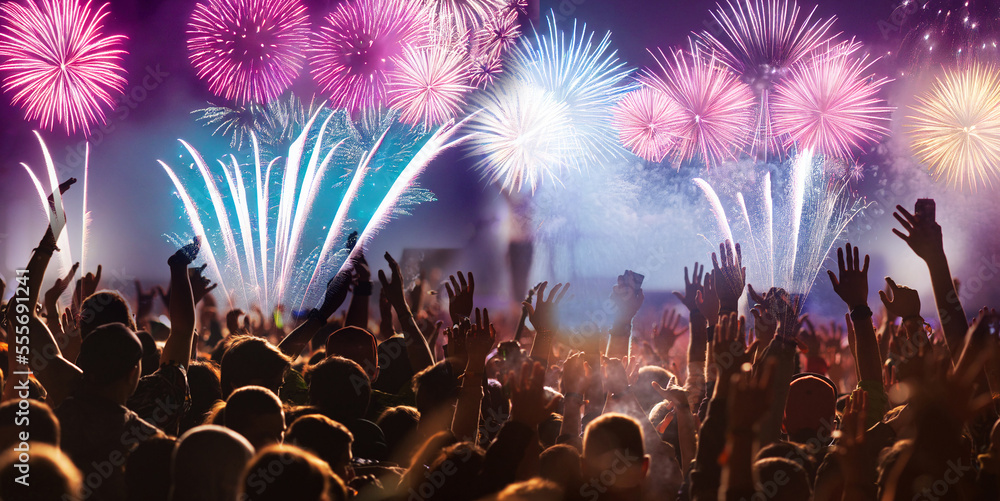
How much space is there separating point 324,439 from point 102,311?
7.67 feet

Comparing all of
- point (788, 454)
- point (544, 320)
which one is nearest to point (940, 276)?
point (788, 454)

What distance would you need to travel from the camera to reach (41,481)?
7.94 ft

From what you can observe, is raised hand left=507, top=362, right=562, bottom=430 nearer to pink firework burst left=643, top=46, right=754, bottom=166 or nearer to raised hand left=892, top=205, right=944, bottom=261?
raised hand left=892, top=205, right=944, bottom=261

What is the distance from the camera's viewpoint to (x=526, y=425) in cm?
315

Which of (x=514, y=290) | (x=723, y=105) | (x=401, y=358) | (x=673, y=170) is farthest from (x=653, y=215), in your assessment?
(x=401, y=358)

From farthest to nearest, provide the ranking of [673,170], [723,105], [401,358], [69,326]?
[673,170] < [723,105] < [69,326] < [401,358]

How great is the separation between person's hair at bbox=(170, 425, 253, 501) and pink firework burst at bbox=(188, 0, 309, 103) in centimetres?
1228

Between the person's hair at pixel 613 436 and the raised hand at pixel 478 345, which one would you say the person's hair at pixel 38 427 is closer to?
the raised hand at pixel 478 345

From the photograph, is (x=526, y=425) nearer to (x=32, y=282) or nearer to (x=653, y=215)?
(x=32, y=282)

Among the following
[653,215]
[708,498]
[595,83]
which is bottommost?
[708,498]

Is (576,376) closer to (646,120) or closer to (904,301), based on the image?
(904,301)

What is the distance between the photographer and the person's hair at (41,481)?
7.93 feet

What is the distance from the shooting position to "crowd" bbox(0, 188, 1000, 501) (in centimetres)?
279

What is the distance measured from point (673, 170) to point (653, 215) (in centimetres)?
343
